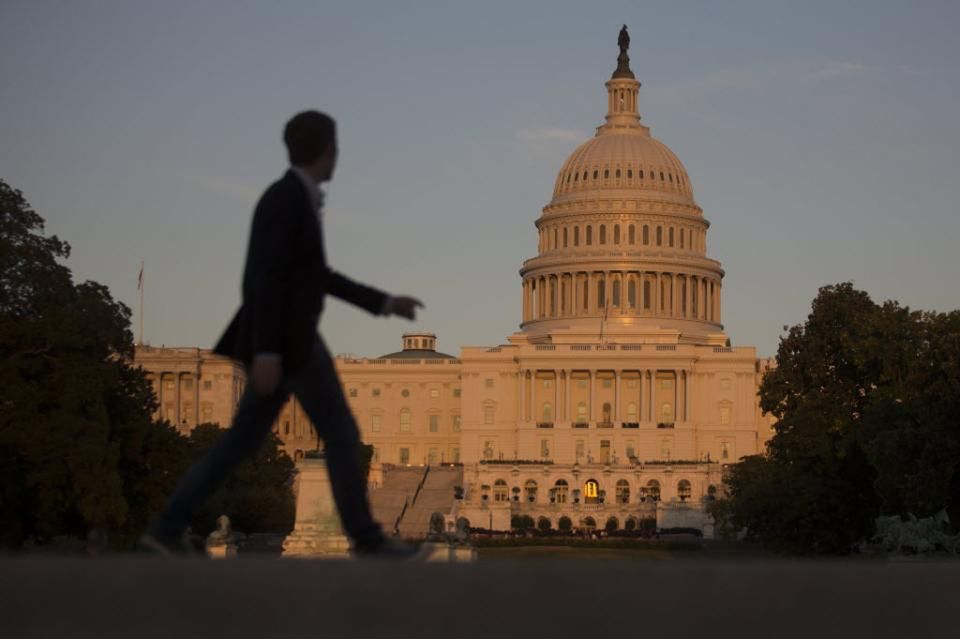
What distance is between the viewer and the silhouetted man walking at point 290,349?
10156 millimetres

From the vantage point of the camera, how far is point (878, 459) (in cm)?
6819

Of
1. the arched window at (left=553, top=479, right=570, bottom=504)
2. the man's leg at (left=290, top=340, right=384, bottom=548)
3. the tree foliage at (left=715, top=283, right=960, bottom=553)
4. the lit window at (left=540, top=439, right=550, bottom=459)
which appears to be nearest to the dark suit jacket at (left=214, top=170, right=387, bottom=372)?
the man's leg at (left=290, top=340, right=384, bottom=548)

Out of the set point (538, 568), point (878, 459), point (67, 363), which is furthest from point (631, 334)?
point (538, 568)

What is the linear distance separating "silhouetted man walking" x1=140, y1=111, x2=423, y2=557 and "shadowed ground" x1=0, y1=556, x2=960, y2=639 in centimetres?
323

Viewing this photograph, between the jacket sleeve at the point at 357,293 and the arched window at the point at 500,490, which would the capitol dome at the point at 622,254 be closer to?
the arched window at the point at 500,490

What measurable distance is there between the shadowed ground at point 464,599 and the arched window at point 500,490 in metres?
141

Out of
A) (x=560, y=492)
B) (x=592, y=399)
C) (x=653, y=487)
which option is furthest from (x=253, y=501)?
Answer: (x=592, y=399)

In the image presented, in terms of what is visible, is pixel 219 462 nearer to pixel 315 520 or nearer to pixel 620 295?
pixel 315 520

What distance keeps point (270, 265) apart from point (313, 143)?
0.98 metres

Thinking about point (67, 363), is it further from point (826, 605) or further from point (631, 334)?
point (631, 334)

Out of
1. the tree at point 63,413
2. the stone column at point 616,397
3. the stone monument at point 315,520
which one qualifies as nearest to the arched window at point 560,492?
the stone column at point 616,397

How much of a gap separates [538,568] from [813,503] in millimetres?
69364

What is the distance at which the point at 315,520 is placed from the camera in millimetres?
51750

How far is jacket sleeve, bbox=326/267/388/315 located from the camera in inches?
437
